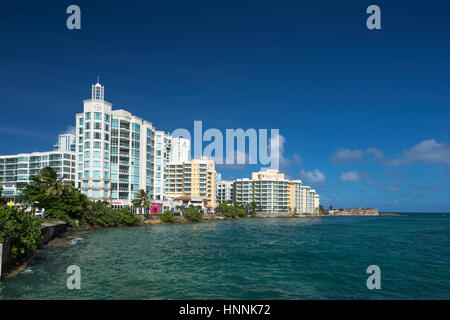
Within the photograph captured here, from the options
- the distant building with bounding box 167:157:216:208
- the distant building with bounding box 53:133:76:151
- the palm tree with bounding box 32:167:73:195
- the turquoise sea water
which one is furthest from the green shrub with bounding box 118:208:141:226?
the distant building with bounding box 53:133:76:151

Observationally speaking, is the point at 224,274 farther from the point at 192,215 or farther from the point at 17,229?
the point at 192,215

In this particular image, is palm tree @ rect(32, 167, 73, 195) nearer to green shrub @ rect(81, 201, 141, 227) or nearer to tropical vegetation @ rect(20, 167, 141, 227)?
tropical vegetation @ rect(20, 167, 141, 227)

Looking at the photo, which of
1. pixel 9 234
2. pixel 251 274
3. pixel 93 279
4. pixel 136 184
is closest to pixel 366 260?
pixel 251 274

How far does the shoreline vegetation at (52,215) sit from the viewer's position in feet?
83.0

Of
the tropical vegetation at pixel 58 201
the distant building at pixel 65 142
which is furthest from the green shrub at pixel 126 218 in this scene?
the distant building at pixel 65 142

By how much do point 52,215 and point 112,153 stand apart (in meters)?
40.1

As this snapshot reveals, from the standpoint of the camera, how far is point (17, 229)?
2484cm

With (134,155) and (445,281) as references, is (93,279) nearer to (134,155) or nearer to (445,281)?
(445,281)

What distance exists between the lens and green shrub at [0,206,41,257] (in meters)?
23.2

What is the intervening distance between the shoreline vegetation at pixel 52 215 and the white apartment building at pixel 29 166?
43705mm

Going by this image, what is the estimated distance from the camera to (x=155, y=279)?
81.9 feet

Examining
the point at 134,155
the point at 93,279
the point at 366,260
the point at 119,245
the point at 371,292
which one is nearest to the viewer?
the point at 371,292

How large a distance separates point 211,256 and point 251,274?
10.6m

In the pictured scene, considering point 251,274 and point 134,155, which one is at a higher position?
point 134,155
